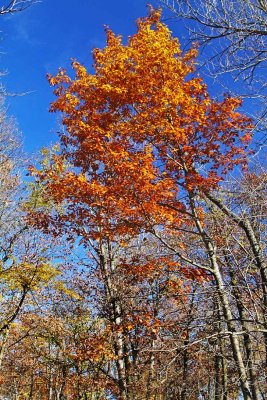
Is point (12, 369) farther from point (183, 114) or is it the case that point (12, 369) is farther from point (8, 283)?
point (183, 114)

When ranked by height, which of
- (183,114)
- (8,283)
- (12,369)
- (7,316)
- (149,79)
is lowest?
(12,369)

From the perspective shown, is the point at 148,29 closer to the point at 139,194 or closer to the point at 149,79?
the point at 149,79

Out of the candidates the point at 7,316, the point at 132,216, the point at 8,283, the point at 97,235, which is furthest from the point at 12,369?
the point at 132,216

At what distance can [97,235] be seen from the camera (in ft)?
33.4

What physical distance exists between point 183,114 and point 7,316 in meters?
11.7

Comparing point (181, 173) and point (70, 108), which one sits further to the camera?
point (70, 108)

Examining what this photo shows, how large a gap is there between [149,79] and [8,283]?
33.3 ft

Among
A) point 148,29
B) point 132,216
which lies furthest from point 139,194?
point 148,29

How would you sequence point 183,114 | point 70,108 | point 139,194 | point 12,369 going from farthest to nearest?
point 12,369
point 70,108
point 183,114
point 139,194

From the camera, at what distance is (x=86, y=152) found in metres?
10.9

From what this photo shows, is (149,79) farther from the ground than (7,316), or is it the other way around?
(149,79)

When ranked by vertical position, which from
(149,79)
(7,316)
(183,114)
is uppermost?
(149,79)

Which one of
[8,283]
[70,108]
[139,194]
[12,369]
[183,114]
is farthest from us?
[12,369]

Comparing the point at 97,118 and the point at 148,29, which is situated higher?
the point at 148,29
